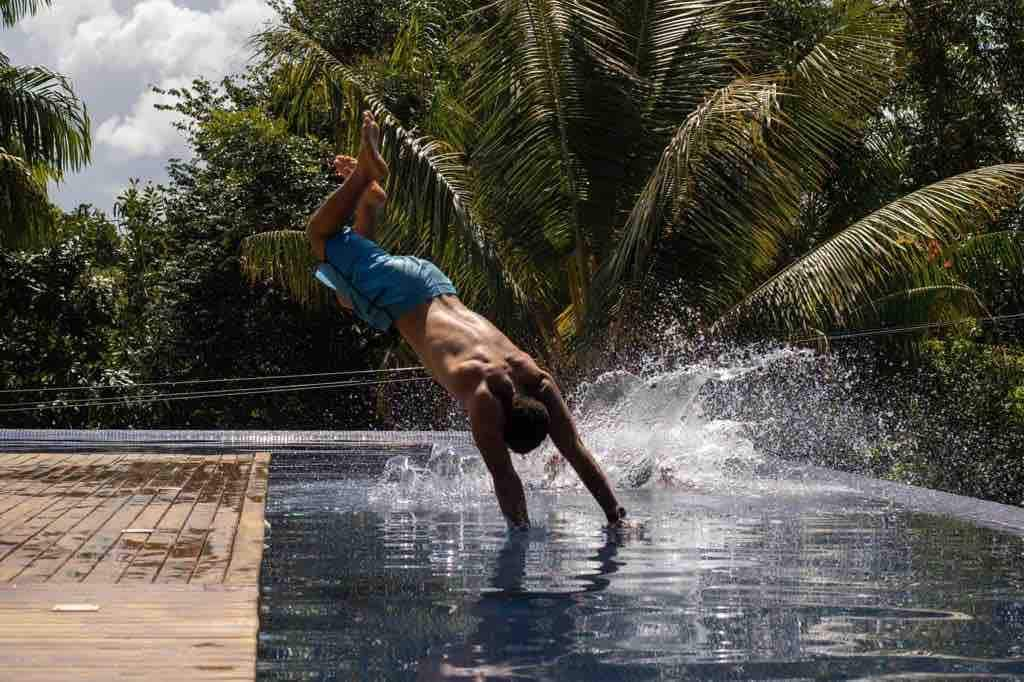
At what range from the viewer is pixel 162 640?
9.73 ft

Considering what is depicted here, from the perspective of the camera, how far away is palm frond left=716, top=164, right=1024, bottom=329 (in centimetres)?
1106

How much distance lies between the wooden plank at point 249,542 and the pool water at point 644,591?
102 mm

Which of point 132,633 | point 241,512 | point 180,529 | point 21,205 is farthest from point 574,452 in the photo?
point 21,205

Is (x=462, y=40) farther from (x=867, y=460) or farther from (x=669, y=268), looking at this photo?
(x=867, y=460)

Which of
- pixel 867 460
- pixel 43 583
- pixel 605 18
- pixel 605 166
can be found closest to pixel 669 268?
pixel 605 166

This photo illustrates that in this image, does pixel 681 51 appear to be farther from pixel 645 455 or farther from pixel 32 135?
pixel 32 135

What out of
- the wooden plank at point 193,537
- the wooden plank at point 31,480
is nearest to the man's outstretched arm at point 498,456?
the wooden plank at point 193,537

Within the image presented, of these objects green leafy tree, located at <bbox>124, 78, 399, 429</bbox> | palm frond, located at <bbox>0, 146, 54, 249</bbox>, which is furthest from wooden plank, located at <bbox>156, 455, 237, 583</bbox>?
green leafy tree, located at <bbox>124, 78, 399, 429</bbox>

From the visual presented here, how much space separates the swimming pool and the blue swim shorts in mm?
995

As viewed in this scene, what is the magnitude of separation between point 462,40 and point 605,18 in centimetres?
132

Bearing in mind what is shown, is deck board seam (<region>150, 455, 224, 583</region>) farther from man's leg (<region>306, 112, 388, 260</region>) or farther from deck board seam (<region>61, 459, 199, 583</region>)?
man's leg (<region>306, 112, 388, 260</region>)

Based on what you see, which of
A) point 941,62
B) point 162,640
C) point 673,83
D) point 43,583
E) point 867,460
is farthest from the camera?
point 941,62

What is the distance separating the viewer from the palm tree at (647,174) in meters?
11.3

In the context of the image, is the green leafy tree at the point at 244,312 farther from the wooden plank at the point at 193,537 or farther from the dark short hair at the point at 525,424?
the dark short hair at the point at 525,424
